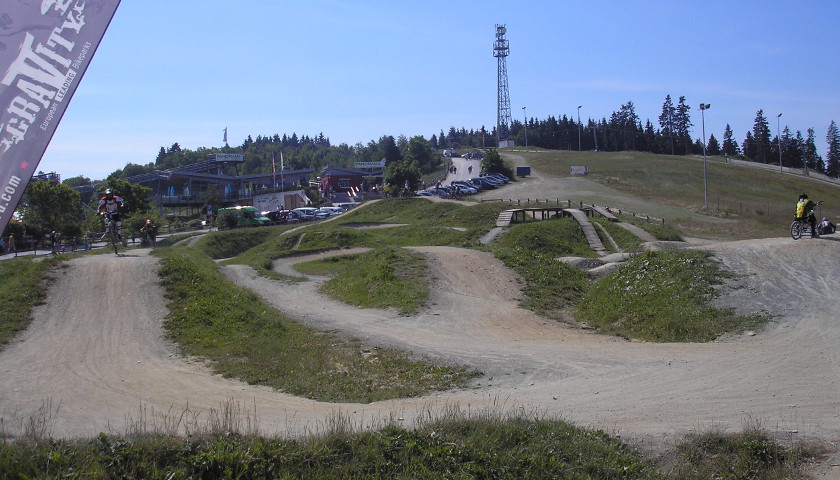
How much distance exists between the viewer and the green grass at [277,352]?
1081 centimetres

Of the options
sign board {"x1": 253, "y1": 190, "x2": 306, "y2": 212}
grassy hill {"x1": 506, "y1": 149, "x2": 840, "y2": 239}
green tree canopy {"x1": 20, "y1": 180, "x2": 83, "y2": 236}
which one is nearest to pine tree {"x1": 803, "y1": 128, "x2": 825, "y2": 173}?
grassy hill {"x1": 506, "y1": 149, "x2": 840, "y2": 239}

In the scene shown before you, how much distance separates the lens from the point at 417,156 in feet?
388

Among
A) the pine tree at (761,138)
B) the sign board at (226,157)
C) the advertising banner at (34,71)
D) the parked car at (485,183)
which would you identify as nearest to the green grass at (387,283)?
the advertising banner at (34,71)

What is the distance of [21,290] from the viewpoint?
15.9 meters

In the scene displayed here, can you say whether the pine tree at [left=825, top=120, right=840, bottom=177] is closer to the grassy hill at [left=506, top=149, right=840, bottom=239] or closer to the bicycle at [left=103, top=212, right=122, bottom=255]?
the grassy hill at [left=506, top=149, right=840, bottom=239]

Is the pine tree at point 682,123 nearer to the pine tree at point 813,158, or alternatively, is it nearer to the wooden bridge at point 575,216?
the pine tree at point 813,158

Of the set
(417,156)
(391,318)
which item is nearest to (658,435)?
(391,318)

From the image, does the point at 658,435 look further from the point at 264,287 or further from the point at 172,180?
the point at 172,180

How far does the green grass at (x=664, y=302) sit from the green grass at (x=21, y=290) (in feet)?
45.7

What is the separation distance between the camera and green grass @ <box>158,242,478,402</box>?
1081cm

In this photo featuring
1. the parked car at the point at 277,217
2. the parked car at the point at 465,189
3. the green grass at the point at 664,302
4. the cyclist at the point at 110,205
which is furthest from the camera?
the parked car at the point at 465,189

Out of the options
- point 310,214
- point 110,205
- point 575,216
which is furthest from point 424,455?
point 310,214

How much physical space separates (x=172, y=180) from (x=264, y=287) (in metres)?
59.1

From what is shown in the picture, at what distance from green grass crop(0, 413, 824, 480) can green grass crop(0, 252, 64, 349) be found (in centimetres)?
862
